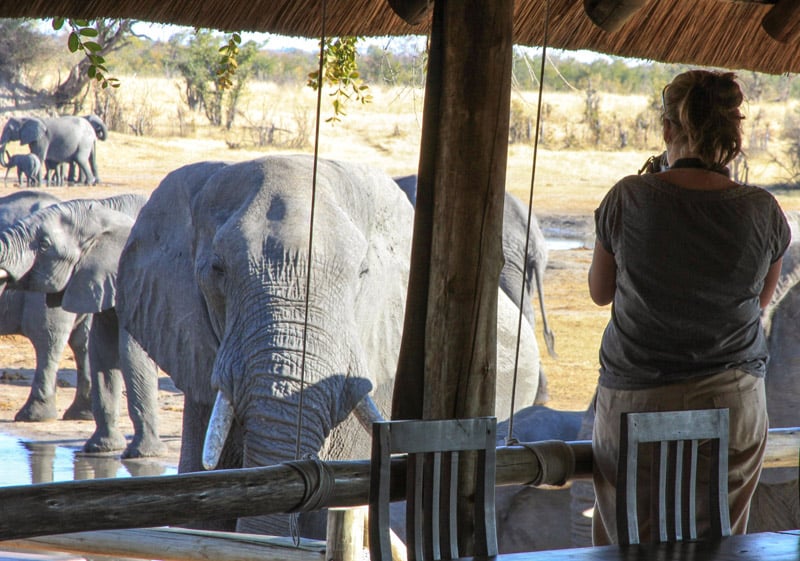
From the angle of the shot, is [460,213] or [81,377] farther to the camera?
[81,377]

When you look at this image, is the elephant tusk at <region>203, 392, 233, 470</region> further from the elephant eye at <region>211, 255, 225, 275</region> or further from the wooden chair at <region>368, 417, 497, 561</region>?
the wooden chair at <region>368, 417, 497, 561</region>

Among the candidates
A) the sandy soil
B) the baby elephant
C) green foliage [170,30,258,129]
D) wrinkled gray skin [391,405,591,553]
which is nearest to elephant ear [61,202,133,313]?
the sandy soil

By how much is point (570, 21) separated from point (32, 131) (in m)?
14.8

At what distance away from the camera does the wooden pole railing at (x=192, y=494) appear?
5.81ft

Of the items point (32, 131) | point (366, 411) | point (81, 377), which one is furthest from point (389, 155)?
point (366, 411)

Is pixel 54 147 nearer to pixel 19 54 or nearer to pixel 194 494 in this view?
pixel 19 54

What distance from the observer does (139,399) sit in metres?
7.55

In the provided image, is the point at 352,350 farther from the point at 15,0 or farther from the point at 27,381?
the point at 27,381

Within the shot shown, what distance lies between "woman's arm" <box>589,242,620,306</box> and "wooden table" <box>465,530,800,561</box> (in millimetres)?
491

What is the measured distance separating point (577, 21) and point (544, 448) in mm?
1050

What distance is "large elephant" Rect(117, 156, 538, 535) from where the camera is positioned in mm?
3730

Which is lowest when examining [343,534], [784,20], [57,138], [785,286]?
[343,534]

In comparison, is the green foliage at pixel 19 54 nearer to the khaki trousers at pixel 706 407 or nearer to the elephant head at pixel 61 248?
the elephant head at pixel 61 248

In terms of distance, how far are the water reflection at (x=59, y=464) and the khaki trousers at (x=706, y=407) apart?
479cm
